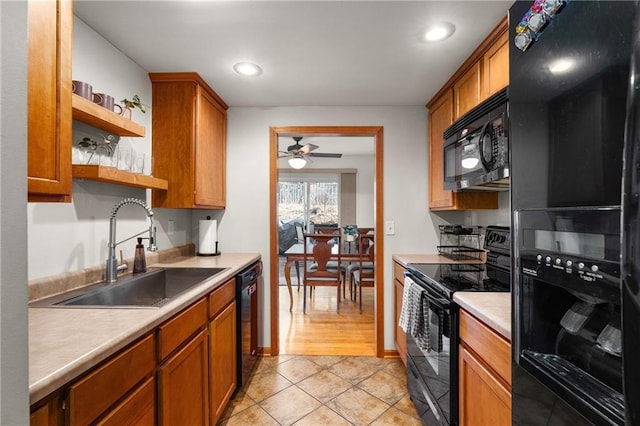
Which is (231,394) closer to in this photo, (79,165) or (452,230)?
(79,165)

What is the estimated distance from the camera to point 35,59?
0.80m

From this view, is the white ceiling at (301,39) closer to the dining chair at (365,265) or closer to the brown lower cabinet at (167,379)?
the brown lower cabinet at (167,379)

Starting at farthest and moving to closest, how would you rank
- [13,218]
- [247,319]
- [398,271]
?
[398,271] < [247,319] < [13,218]

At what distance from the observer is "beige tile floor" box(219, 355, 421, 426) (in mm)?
1816

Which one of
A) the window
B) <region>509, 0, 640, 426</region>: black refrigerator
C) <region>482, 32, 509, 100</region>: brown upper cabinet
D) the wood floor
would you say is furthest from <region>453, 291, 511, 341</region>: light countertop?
the window

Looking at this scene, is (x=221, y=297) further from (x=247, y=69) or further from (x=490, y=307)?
(x=247, y=69)

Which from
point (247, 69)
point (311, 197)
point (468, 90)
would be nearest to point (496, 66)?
point (468, 90)

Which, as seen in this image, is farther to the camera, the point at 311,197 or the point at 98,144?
the point at 311,197

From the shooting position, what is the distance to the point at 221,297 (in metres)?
1.72

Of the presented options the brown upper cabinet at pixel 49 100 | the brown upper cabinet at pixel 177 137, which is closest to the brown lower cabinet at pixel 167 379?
the brown upper cabinet at pixel 49 100

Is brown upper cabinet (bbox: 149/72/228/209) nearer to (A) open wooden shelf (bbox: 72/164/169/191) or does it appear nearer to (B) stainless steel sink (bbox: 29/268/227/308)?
(A) open wooden shelf (bbox: 72/164/169/191)

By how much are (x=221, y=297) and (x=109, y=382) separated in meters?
0.89

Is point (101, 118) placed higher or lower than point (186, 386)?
higher

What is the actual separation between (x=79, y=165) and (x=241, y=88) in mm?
1339
